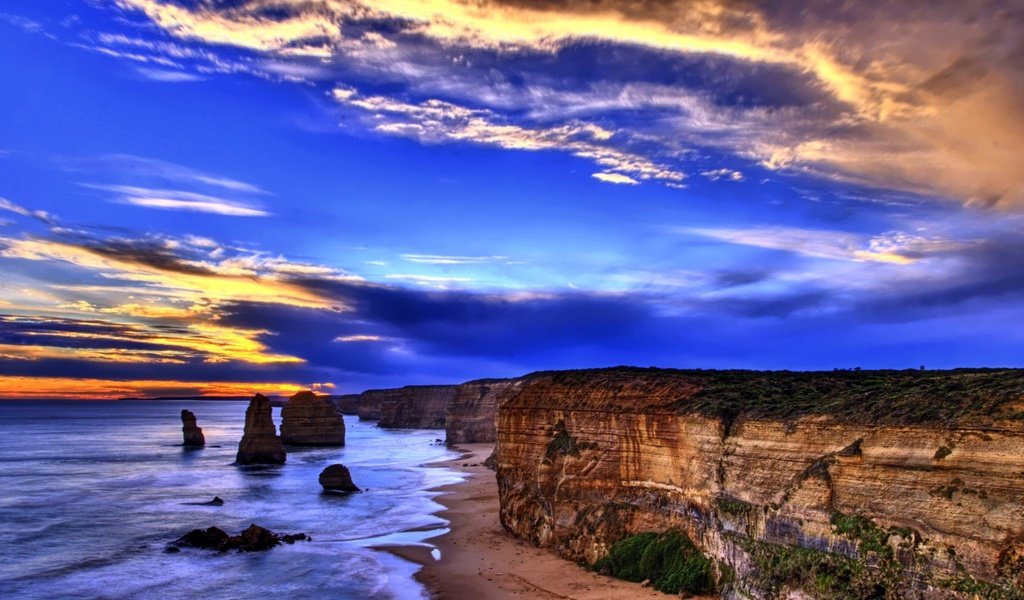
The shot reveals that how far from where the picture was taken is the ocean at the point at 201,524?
3195cm

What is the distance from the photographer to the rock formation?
113m

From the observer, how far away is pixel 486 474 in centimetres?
7444

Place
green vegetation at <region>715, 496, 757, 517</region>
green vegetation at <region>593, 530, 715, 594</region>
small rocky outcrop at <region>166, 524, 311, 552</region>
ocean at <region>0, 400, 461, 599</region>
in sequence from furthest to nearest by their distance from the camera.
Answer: small rocky outcrop at <region>166, 524, 311, 552</region> < ocean at <region>0, 400, 461, 599</region> < green vegetation at <region>593, 530, 715, 594</region> < green vegetation at <region>715, 496, 757, 517</region>

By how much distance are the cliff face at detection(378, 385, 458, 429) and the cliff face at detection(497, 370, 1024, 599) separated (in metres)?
148

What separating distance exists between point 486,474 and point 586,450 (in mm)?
42578

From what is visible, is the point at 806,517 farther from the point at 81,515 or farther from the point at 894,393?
the point at 81,515

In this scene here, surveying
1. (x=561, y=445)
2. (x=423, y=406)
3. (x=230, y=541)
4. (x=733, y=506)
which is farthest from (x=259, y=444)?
(x=423, y=406)

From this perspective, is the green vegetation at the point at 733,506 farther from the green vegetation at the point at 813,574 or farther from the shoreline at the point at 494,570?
the shoreline at the point at 494,570

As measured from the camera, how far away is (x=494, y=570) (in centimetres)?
3250

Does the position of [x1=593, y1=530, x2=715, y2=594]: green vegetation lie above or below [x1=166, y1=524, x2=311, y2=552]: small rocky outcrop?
above

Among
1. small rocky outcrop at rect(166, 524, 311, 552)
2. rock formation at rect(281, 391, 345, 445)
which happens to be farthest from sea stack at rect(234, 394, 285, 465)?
small rocky outcrop at rect(166, 524, 311, 552)

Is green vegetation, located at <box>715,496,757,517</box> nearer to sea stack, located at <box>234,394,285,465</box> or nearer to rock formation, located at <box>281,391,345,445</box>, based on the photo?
sea stack, located at <box>234,394,285,465</box>

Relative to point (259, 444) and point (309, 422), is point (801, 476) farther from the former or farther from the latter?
point (309, 422)

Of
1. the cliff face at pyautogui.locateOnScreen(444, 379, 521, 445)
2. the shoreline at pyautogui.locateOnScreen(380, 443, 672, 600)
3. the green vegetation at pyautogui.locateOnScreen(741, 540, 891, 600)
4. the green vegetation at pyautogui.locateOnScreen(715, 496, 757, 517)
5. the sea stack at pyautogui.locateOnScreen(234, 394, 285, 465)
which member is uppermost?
the cliff face at pyautogui.locateOnScreen(444, 379, 521, 445)
